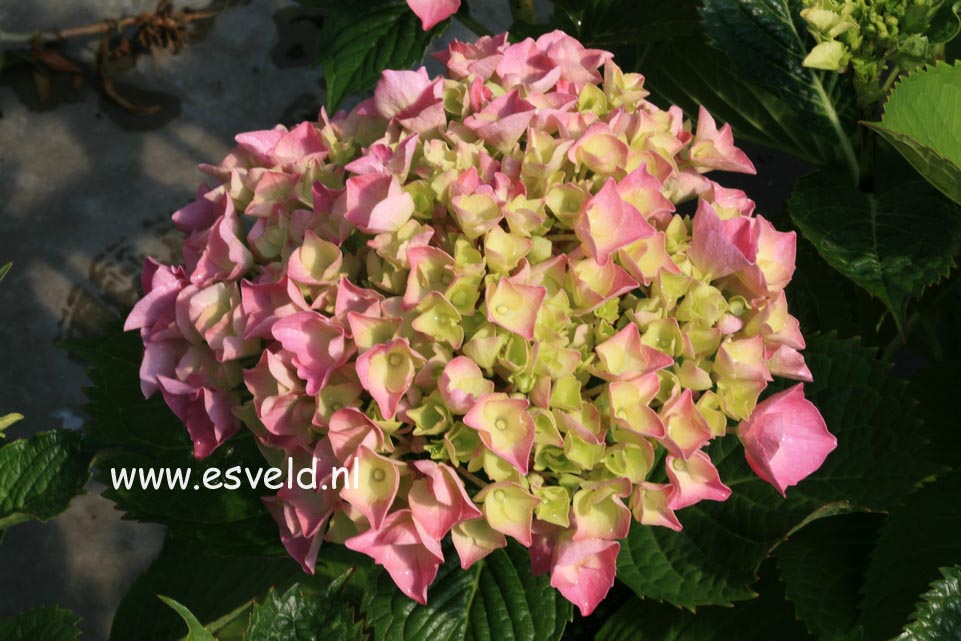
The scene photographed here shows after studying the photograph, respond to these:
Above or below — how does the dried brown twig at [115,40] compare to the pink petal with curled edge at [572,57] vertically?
below

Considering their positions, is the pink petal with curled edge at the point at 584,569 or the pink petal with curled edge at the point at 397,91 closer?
the pink petal with curled edge at the point at 584,569

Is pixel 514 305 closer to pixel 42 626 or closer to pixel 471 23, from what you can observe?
pixel 42 626

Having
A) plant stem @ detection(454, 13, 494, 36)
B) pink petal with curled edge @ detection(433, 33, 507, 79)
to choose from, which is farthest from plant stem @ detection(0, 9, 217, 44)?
pink petal with curled edge @ detection(433, 33, 507, 79)

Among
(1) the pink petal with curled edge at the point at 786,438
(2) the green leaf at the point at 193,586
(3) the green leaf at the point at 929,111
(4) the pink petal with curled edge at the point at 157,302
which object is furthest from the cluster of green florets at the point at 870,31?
(2) the green leaf at the point at 193,586

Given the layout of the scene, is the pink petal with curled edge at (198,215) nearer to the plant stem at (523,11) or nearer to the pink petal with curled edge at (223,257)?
the pink petal with curled edge at (223,257)

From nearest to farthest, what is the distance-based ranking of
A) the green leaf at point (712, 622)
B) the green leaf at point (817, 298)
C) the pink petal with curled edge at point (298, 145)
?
the pink petal with curled edge at point (298, 145), the green leaf at point (712, 622), the green leaf at point (817, 298)

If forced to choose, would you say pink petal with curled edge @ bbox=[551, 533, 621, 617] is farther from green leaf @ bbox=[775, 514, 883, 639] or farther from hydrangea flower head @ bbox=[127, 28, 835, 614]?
green leaf @ bbox=[775, 514, 883, 639]

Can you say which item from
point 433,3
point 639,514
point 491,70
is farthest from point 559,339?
point 433,3

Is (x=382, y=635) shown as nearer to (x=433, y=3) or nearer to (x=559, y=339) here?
(x=559, y=339)
